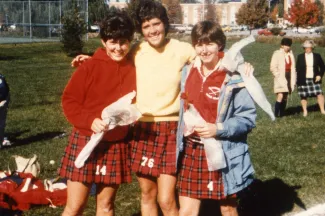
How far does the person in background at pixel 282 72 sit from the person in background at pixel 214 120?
8.28 meters

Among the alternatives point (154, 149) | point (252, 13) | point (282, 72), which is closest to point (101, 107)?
point (154, 149)

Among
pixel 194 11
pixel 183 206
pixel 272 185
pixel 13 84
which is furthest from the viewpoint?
pixel 194 11

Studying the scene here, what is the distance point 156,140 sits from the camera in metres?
4.22

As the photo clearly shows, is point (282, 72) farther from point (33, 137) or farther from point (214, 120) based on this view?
point (214, 120)

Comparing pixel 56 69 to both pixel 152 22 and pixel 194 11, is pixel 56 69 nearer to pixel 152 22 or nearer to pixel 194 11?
pixel 152 22

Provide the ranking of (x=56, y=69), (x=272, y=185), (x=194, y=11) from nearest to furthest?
(x=272, y=185) → (x=56, y=69) → (x=194, y=11)

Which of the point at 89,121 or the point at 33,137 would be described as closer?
the point at 89,121

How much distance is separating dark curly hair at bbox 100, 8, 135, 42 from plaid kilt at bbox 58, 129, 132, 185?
78 centimetres

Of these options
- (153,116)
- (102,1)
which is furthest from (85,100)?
(102,1)

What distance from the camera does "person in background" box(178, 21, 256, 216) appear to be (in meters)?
3.88

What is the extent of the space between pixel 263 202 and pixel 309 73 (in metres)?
7.25

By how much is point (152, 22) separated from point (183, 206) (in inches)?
57.8

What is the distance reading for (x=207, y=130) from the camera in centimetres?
381

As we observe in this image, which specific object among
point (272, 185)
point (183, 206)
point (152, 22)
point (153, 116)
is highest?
point (152, 22)
